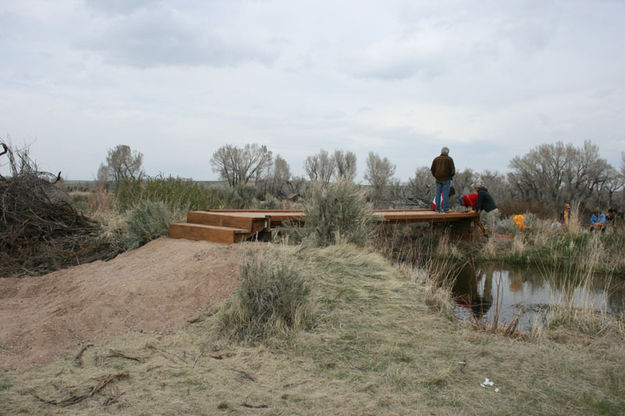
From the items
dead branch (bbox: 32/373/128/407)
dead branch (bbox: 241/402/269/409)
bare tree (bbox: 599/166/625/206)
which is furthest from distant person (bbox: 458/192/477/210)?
bare tree (bbox: 599/166/625/206)

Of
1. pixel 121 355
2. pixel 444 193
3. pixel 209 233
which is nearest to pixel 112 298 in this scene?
pixel 121 355

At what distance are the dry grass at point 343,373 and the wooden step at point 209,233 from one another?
215 centimetres

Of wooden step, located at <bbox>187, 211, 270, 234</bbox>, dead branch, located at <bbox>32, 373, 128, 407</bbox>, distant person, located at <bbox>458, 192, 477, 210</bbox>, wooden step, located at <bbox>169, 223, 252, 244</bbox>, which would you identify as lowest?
dead branch, located at <bbox>32, 373, 128, 407</bbox>

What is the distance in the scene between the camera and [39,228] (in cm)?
757

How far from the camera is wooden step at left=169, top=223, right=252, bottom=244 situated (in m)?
6.52

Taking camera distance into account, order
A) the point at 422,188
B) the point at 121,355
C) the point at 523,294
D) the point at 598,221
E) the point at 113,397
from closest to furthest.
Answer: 1. the point at 113,397
2. the point at 121,355
3. the point at 523,294
4. the point at 598,221
5. the point at 422,188

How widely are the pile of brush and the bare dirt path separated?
66 centimetres

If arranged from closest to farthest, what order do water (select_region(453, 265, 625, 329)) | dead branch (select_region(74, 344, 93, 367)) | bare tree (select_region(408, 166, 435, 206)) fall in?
1. dead branch (select_region(74, 344, 93, 367))
2. water (select_region(453, 265, 625, 329))
3. bare tree (select_region(408, 166, 435, 206))

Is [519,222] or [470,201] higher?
[470,201]

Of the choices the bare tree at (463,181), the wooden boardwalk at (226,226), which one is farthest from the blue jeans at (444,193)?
the bare tree at (463,181)

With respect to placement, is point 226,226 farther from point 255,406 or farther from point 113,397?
point 255,406

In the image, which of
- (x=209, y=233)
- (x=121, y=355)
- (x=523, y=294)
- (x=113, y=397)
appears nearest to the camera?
(x=113, y=397)

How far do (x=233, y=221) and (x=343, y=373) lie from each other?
13.3 ft

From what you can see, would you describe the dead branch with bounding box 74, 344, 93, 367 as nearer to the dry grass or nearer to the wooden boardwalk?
the dry grass
